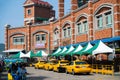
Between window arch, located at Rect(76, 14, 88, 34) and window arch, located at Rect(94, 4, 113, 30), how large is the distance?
3.75m

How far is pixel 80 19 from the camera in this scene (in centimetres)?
4956

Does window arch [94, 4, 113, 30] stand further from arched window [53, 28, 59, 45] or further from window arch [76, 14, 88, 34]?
arched window [53, 28, 59, 45]

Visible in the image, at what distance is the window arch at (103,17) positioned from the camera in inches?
1540

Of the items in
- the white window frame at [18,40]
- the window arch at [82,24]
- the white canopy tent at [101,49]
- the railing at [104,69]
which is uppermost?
the window arch at [82,24]

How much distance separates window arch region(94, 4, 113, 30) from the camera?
39.1 metres

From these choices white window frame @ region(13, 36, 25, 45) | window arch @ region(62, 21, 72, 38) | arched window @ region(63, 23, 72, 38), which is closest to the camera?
window arch @ region(62, 21, 72, 38)

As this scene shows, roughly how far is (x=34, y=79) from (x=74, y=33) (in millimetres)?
27024

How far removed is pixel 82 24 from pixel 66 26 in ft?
29.0

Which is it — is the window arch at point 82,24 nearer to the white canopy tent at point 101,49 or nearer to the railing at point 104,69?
the railing at point 104,69

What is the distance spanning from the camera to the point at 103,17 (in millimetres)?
40812

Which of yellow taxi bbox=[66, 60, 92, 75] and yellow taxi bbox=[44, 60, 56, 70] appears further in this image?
yellow taxi bbox=[44, 60, 56, 70]

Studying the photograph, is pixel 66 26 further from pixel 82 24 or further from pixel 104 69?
pixel 104 69

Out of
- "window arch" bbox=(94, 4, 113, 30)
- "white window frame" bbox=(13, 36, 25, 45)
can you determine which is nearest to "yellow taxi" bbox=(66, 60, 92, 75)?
"window arch" bbox=(94, 4, 113, 30)

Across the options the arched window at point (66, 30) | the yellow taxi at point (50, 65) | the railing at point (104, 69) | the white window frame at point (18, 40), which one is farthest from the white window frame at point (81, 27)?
the white window frame at point (18, 40)
